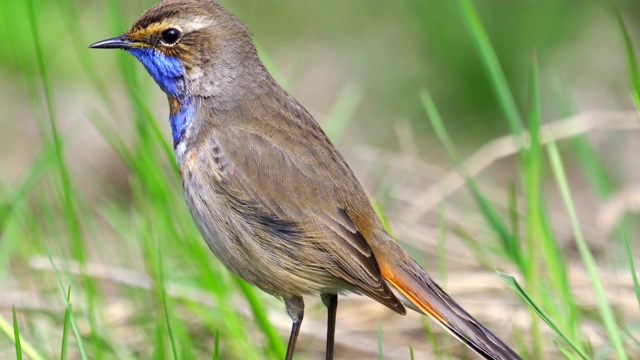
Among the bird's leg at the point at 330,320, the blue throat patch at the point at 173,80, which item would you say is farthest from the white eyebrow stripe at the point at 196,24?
the bird's leg at the point at 330,320

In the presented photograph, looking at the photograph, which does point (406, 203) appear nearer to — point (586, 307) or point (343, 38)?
point (586, 307)

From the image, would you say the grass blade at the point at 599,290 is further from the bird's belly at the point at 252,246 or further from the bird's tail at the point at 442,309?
the bird's belly at the point at 252,246

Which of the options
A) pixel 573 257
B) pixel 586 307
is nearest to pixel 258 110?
pixel 586 307

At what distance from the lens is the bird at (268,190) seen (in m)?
4.57

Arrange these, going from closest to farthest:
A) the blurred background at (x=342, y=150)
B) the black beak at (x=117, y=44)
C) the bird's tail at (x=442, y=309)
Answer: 1. the bird's tail at (x=442, y=309)
2. the black beak at (x=117, y=44)
3. the blurred background at (x=342, y=150)

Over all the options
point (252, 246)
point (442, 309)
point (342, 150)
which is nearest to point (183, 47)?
point (252, 246)

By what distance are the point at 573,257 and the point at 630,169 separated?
5.97ft

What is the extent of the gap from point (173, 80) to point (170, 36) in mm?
196

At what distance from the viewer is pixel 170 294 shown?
535cm

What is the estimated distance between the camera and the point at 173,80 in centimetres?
501

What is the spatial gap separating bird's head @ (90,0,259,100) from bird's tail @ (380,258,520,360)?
1161 millimetres

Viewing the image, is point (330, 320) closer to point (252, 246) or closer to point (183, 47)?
point (252, 246)

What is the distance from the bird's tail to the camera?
4.32m

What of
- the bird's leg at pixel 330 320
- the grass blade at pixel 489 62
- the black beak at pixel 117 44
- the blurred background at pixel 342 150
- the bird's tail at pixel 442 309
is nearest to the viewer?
the bird's tail at pixel 442 309
